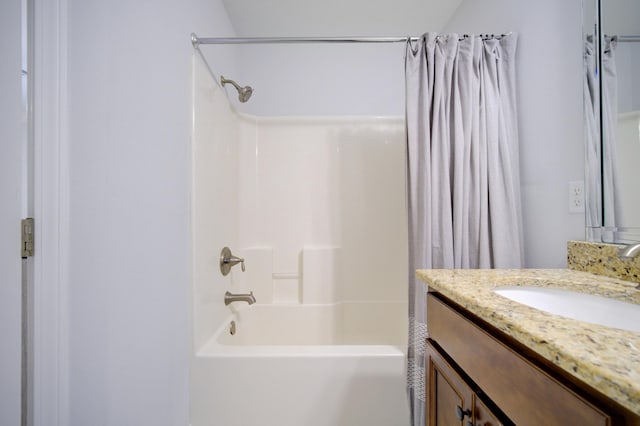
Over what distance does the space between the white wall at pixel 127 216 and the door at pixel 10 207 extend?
0.09 metres

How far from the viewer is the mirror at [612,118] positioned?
77 centimetres

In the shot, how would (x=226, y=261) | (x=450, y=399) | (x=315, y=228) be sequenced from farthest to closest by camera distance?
(x=315, y=228) → (x=226, y=261) → (x=450, y=399)

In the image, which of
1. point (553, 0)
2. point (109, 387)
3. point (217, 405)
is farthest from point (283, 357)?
point (553, 0)

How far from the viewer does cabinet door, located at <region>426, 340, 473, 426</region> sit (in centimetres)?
55

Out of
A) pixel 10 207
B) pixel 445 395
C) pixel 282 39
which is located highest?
pixel 282 39

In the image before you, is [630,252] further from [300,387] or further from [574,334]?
[300,387]

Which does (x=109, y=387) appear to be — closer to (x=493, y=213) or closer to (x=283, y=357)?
(x=283, y=357)

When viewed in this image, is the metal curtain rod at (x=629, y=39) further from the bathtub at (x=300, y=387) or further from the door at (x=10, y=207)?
the door at (x=10, y=207)

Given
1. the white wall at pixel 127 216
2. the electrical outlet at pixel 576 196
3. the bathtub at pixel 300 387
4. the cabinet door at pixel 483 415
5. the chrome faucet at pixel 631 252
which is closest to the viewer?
the cabinet door at pixel 483 415

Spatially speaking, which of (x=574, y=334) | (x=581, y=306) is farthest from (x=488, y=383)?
(x=581, y=306)

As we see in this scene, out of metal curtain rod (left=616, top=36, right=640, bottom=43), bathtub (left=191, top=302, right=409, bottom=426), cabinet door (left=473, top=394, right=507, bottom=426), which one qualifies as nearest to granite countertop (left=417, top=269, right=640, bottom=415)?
cabinet door (left=473, top=394, right=507, bottom=426)

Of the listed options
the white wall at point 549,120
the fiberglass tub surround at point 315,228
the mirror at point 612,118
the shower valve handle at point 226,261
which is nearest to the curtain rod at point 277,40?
the fiberglass tub surround at point 315,228

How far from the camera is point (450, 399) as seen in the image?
0.62 meters

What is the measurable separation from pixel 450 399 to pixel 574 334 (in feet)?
1.20
